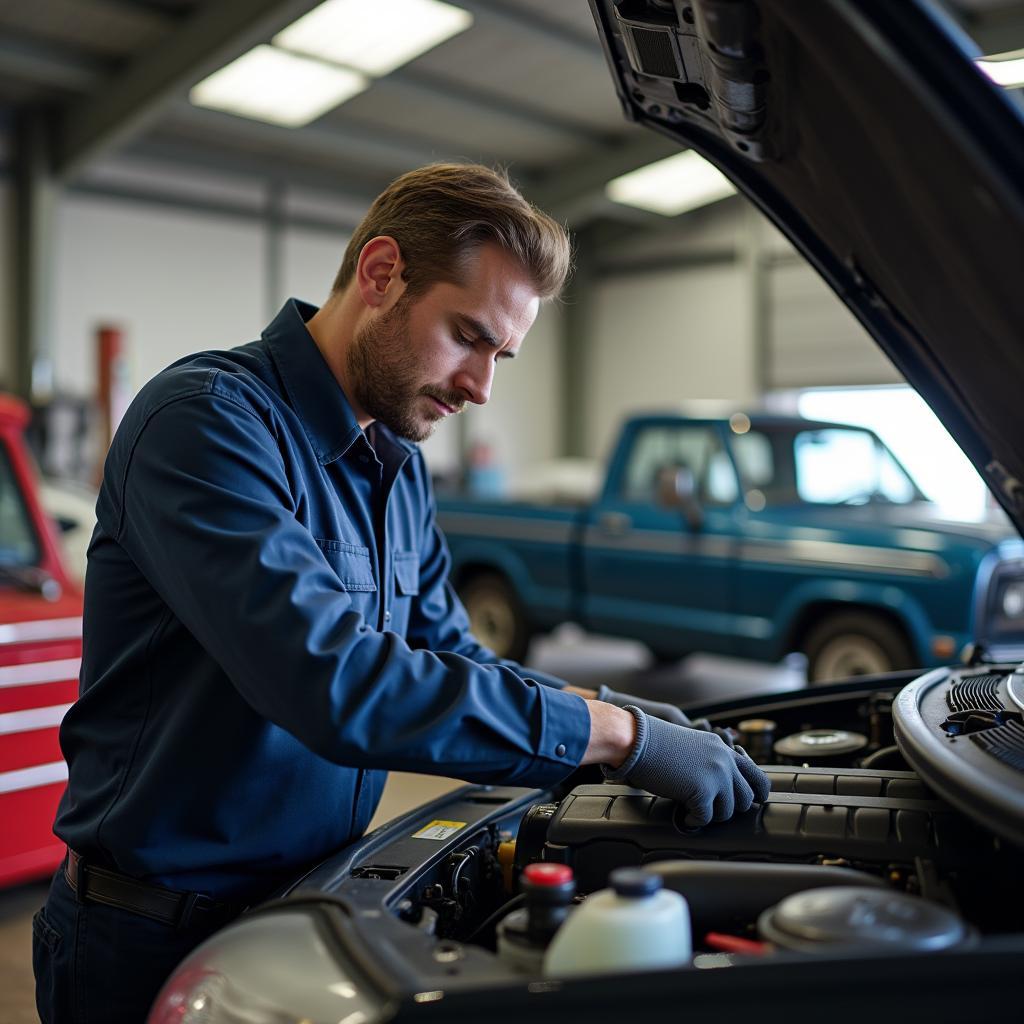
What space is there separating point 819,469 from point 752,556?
71cm

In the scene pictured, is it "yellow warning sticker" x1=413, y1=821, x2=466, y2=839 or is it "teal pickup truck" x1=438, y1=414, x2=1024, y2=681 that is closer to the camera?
"yellow warning sticker" x1=413, y1=821, x2=466, y2=839

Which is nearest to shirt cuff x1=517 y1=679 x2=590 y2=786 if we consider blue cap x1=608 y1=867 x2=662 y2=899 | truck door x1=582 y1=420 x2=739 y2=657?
blue cap x1=608 y1=867 x2=662 y2=899

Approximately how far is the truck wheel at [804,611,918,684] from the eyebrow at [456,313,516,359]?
405 cm

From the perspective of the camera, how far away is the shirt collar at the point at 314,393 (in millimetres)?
1604

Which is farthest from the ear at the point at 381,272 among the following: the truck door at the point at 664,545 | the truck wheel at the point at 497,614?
the truck wheel at the point at 497,614

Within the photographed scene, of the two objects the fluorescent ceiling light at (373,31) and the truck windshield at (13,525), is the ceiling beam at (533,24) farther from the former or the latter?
the truck windshield at (13,525)

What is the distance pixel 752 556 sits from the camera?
5711mm

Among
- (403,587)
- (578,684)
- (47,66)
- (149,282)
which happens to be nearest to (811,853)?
(403,587)

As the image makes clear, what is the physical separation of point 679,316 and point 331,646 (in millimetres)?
13220

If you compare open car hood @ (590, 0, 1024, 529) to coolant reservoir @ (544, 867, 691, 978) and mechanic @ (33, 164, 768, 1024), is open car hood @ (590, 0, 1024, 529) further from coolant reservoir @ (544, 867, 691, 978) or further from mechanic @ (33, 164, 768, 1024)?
coolant reservoir @ (544, 867, 691, 978)

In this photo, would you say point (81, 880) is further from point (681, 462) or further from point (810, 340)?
point (810, 340)

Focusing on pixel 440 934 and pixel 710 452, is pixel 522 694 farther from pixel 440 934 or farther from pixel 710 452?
pixel 710 452

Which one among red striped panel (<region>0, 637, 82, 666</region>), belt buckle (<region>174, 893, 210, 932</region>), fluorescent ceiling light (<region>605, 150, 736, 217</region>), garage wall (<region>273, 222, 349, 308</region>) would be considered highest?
fluorescent ceiling light (<region>605, 150, 736, 217</region>)

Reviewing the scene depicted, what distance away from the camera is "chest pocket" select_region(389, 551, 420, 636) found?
1.79 metres
